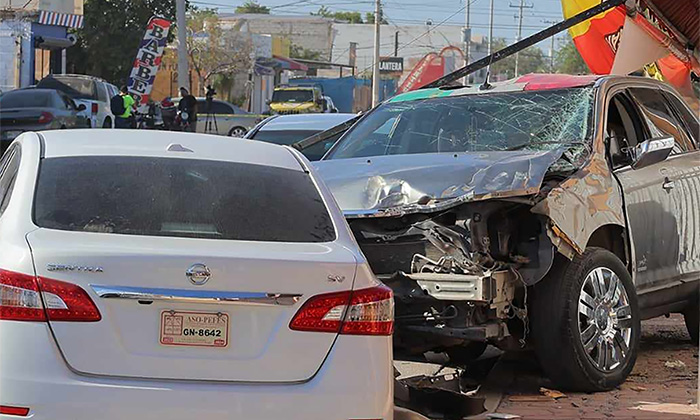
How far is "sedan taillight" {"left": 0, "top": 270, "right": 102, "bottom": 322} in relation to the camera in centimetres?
399

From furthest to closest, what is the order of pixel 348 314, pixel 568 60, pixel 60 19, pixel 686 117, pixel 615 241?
1. pixel 568 60
2. pixel 60 19
3. pixel 686 117
4. pixel 615 241
5. pixel 348 314

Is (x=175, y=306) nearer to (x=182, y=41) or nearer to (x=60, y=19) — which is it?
(x=182, y=41)

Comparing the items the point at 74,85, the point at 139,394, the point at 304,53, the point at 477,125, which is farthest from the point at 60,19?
the point at 304,53

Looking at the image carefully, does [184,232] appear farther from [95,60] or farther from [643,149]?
[95,60]

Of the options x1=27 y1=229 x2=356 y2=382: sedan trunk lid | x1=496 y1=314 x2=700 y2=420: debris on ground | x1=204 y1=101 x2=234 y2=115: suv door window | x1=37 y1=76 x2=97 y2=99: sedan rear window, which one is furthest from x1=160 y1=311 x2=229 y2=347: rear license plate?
x1=204 y1=101 x2=234 y2=115: suv door window

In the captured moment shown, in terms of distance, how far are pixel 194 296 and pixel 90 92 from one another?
26.7 metres

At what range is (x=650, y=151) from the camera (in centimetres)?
726

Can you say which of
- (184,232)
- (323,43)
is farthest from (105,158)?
(323,43)

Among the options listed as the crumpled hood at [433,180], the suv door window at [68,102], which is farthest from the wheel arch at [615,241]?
the suv door window at [68,102]

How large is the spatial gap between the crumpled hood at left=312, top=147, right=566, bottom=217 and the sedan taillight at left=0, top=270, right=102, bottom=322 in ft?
9.32

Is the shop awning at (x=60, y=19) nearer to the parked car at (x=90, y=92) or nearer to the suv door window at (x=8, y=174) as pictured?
the parked car at (x=90, y=92)

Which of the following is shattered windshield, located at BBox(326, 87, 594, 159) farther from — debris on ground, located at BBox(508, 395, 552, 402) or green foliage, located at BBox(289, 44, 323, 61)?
green foliage, located at BBox(289, 44, 323, 61)

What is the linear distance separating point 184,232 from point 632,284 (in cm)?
363

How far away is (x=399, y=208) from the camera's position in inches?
258
